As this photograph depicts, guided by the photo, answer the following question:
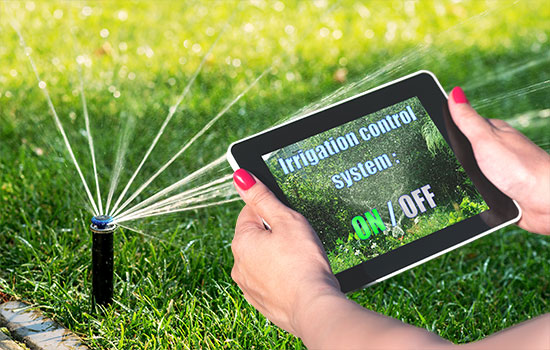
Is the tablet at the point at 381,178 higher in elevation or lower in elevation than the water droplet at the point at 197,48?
lower

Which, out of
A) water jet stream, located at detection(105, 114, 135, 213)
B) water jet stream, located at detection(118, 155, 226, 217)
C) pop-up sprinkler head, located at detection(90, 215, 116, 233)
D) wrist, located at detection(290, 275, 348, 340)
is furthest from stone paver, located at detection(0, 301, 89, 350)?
wrist, located at detection(290, 275, 348, 340)

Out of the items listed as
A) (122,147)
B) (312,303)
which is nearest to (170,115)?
(122,147)

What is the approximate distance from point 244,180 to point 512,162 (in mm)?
811

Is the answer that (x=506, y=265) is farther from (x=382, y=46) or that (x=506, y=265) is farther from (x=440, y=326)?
(x=382, y=46)

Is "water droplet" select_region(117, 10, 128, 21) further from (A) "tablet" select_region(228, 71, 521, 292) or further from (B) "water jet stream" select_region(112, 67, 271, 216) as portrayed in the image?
(A) "tablet" select_region(228, 71, 521, 292)

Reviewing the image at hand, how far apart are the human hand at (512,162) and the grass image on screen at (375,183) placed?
0.27ft

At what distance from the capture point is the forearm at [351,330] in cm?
138

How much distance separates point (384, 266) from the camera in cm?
195

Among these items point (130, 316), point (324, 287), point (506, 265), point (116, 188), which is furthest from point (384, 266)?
point (116, 188)

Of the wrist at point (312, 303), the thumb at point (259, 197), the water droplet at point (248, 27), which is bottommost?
A: the wrist at point (312, 303)

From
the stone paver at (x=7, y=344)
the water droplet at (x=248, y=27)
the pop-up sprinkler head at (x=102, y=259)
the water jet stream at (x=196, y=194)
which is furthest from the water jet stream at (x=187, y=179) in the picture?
the water droplet at (x=248, y=27)

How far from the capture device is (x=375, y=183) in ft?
6.73

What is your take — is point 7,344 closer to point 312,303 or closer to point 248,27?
point 312,303

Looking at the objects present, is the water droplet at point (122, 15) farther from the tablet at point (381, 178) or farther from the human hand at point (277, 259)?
the human hand at point (277, 259)
